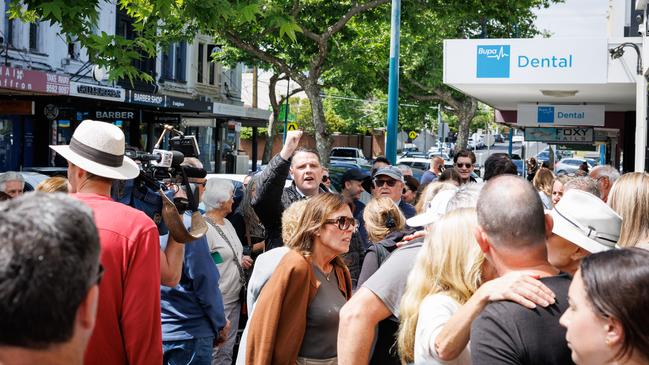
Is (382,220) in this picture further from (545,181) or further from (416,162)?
(416,162)

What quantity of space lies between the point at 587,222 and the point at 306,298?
56.4 inches

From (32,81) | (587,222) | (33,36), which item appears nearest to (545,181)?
(587,222)

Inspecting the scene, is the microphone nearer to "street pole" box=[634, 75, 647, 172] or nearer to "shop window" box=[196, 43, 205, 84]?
"street pole" box=[634, 75, 647, 172]

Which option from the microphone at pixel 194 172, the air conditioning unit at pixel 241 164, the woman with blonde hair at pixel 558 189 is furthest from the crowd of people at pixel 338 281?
the air conditioning unit at pixel 241 164

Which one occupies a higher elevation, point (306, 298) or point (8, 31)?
point (8, 31)

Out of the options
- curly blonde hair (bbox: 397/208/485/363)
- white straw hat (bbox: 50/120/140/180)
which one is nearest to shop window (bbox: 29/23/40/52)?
white straw hat (bbox: 50/120/140/180)

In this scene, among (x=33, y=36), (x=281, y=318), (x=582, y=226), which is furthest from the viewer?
(x=33, y=36)

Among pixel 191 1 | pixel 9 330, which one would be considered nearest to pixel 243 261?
pixel 191 1

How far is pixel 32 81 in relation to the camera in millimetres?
18516

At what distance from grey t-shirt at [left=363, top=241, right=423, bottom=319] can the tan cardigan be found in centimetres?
50

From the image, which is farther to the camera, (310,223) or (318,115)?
(318,115)

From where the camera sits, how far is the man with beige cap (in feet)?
11.6

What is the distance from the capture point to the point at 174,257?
432 centimetres

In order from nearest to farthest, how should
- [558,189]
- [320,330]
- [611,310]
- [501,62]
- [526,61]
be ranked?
[611,310] → [320,330] → [558,189] → [526,61] → [501,62]
